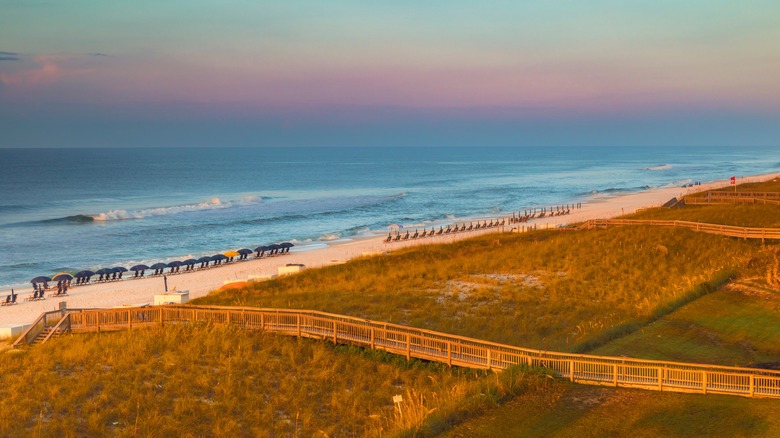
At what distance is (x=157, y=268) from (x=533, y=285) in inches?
1249

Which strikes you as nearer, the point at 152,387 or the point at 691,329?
the point at 152,387

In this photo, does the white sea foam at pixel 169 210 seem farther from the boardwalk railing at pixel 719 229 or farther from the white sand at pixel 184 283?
the boardwalk railing at pixel 719 229

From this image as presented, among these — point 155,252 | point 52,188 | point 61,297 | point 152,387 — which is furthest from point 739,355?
point 52,188

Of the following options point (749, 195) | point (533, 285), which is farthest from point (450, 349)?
point (749, 195)

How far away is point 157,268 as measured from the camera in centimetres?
5409

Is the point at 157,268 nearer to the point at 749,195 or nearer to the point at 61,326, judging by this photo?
the point at 61,326

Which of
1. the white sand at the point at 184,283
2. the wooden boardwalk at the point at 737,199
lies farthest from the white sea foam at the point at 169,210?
the wooden boardwalk at the point at 737,199

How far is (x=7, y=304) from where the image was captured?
41.9 meters

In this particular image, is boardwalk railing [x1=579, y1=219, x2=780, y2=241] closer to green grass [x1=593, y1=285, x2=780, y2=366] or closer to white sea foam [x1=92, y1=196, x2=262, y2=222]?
green grass [x1=593, y1=285, x2=780, y2=366]

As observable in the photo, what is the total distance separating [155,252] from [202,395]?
1886 inches

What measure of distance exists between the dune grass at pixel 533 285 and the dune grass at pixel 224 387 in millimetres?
5310

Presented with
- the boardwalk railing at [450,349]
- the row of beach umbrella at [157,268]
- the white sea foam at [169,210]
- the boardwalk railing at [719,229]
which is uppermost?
the boardwalk railing at [719,229]

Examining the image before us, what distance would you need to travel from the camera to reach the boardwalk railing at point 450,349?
1808 centimetres

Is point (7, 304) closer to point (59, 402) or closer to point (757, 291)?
point (59, 402)
